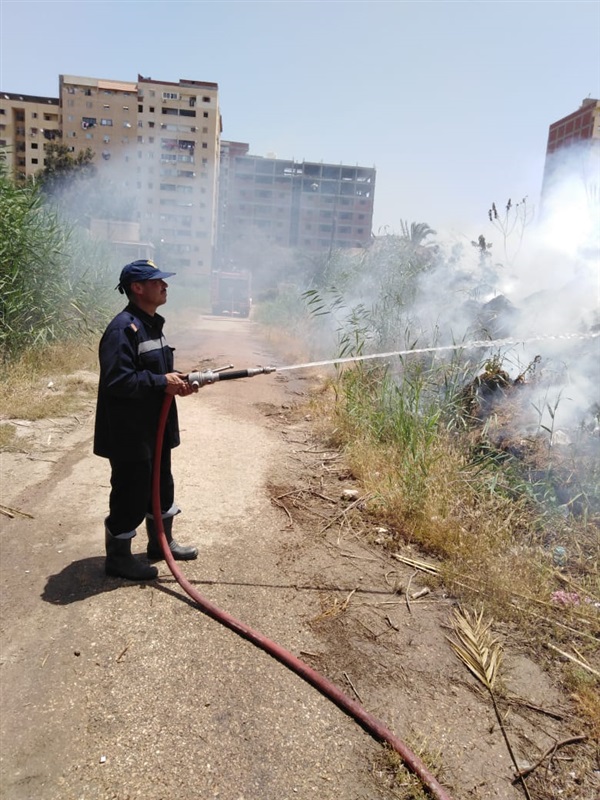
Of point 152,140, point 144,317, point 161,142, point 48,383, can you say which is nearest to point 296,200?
point 161,142

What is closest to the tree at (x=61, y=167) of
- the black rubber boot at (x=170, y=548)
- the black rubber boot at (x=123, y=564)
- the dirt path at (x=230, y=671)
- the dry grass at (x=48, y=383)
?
the dry grass at (x=48, y=383)

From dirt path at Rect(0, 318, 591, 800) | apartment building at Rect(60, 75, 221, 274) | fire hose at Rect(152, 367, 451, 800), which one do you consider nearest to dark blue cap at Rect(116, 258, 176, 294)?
fire hose at Rect(152, 367, 451, 800)

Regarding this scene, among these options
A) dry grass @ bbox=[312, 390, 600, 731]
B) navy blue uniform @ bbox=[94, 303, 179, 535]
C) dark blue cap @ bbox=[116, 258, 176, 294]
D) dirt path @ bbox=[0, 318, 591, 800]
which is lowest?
dirt path @ bbox=[0, 318, 591, 800]

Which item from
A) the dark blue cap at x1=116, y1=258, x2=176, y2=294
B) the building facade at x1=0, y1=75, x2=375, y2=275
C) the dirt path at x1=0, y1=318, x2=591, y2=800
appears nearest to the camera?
the dirt path at x1=0, y1=318, x2=591, y2=800

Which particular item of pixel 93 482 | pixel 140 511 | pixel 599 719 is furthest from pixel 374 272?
pixel 599 719

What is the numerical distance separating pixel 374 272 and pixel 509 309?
9.86ft

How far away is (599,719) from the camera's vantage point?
225 centimetres

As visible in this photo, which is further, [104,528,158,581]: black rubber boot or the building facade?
the building facade

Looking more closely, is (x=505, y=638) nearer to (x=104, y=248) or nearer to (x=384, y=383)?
(x=384, y=383)

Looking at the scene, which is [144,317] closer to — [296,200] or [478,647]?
[478,647]

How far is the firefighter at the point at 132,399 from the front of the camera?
289 cm

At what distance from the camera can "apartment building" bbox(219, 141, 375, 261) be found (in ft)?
265

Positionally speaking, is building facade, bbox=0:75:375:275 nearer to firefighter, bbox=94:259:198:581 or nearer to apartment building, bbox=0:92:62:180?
apartment building, bbox=0:92:62:180

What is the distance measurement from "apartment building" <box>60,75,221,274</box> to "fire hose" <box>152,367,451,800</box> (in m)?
65.2
